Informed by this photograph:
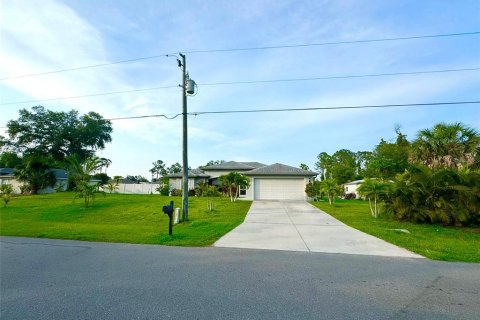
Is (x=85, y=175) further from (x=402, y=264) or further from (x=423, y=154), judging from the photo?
(x=423, y=154)

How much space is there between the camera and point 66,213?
13859mm

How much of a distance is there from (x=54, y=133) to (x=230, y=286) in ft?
137

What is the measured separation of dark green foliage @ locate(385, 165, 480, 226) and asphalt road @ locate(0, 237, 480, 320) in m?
6.13

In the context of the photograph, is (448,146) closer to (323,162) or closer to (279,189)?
(279,189)

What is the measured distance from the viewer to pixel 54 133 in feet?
119

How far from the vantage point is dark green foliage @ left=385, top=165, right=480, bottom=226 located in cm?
992

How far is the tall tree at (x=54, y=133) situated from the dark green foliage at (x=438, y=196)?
124 ft

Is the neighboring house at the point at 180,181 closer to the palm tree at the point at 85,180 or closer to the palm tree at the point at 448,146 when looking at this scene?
the palm tree at the point at 85,180

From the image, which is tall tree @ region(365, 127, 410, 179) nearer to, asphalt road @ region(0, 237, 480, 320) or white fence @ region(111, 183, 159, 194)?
asphalt road @ region(0, 237, 480, 320)

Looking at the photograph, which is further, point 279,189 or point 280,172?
point 279,189

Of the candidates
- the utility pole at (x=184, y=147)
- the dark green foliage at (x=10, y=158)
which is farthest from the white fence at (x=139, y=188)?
the utility pole at (x=184, y=147)

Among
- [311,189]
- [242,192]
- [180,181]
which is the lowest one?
[242,192]

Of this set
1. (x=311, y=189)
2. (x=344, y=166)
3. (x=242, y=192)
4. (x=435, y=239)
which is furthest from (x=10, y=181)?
(x=344, y=166)

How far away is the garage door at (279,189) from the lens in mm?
21766
